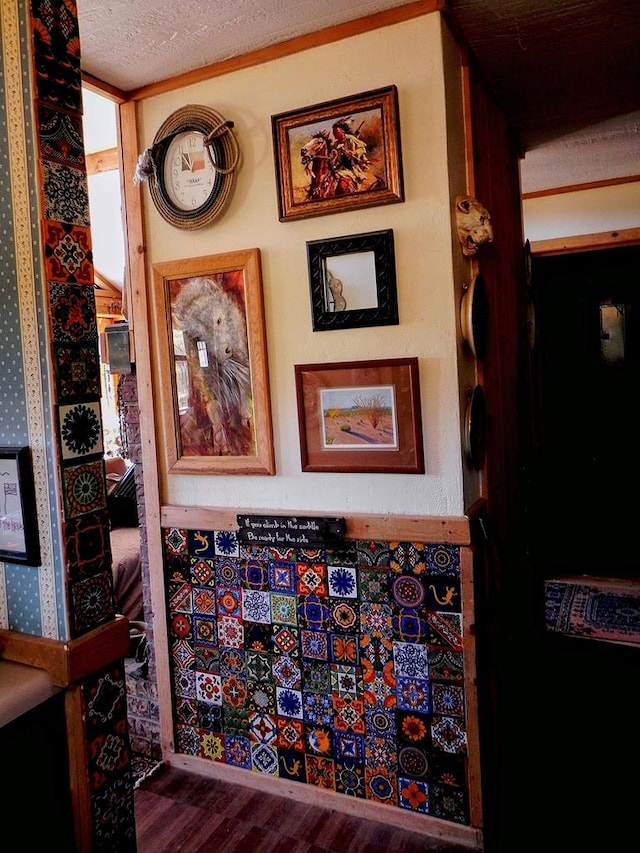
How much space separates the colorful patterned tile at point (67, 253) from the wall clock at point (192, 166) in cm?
90

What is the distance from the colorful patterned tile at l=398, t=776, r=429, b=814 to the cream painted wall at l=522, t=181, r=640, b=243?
3.59 m

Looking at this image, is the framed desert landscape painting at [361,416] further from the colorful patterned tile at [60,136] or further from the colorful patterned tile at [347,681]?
the colorful patterned tile at [60,136]

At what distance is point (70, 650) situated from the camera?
141 centimetres

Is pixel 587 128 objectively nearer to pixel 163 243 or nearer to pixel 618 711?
pixel 163 243

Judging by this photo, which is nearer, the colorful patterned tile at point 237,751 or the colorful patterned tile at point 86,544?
the colorful patterned tile at point 86,544

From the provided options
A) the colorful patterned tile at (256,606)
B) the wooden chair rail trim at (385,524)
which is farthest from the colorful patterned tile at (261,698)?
the wooden chair rail trim at (385,524)

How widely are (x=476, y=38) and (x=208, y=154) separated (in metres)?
0.97

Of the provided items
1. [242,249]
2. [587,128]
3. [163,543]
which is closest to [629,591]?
[587,128]

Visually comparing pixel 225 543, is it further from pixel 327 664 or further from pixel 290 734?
pixel 290 734

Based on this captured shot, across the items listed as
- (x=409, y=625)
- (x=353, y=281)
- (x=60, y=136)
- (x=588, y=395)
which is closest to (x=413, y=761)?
(x=409, y=625)

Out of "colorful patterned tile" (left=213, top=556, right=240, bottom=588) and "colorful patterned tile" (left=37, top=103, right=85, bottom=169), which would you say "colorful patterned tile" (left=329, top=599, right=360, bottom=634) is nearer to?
"colorful patterned tile" (left=213, top=556, right=240, bottom=588)

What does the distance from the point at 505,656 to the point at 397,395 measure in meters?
1.17

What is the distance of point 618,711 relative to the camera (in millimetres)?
2789

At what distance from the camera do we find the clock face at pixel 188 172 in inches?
92.2
